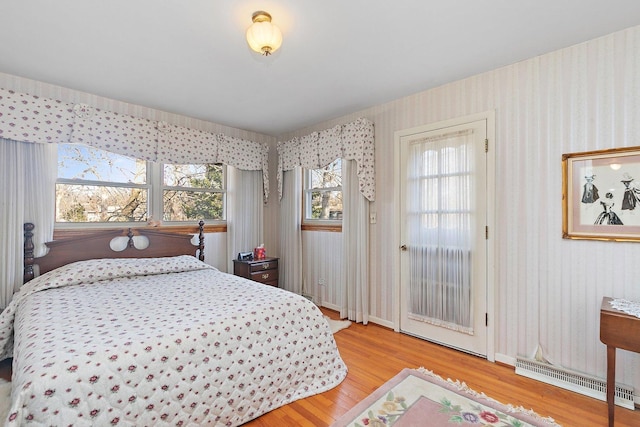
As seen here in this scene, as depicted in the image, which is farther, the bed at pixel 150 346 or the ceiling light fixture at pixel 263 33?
the ceiling light fixture at pixel 263 33

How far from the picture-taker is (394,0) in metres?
1.71

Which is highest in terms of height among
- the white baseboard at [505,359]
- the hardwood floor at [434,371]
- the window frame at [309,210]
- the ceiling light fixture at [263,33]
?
the ceiling light fixture at [263,33]

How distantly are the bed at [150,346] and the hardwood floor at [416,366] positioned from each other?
0.36ft

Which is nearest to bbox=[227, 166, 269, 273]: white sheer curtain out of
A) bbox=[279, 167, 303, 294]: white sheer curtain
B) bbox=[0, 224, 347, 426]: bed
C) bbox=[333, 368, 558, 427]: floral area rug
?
bbox=[279, 167, 303, 294]: white sheer curtain

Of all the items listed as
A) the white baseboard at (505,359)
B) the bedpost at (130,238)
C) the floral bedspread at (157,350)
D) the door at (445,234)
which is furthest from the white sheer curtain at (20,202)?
the white baseboard at (505,359)

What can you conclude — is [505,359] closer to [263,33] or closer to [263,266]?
[263,266]

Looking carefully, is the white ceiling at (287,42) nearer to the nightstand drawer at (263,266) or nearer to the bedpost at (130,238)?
the bedpost at (130,238)

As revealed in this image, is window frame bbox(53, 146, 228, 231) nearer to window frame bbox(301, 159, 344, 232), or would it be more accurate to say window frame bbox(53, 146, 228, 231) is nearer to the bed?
the bed

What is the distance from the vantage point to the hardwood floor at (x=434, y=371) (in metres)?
1.87

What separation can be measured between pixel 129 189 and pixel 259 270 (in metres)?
1.78

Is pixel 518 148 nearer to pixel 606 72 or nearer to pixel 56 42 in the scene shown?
pixel 606 72

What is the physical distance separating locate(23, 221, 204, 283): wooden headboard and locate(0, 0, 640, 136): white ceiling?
1.43m

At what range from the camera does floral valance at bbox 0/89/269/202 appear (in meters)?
2.62

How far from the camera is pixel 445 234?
113 inches
